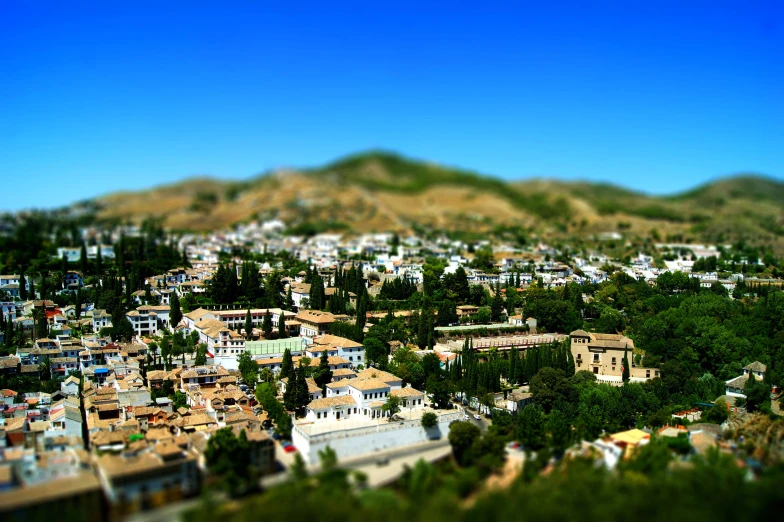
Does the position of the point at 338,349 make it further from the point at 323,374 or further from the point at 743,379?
the point at 743,379

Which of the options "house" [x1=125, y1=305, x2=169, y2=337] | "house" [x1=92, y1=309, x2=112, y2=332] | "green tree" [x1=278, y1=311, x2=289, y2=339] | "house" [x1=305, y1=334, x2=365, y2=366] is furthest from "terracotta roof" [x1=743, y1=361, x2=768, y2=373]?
"house" [x1=92, y1=309, x2=112, y2=332]

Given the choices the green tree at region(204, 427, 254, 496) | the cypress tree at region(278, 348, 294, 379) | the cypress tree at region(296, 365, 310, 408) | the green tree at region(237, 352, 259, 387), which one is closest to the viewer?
the green tree at region(204, 427, 254, 496)

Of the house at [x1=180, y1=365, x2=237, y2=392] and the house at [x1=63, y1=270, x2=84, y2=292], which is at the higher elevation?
the house at [x1=63, y1=270, x2=84, y2=292]

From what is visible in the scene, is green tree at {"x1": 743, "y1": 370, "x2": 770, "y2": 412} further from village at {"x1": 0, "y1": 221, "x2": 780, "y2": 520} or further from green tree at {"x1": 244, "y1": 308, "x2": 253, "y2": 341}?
green tree at {"x1": 244, "y1": 308, "x2": 253, "y2": 341}

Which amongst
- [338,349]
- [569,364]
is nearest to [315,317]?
[338,349]

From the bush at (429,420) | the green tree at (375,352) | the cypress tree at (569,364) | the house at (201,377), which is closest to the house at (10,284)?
the house at (201,377)

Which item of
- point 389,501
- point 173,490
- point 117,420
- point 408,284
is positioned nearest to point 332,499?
point 389,501

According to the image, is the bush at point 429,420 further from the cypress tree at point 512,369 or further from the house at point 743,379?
the house at point 743,379
